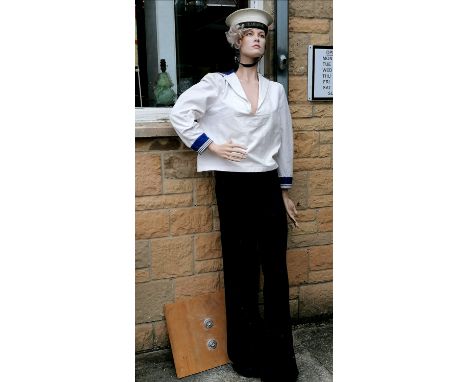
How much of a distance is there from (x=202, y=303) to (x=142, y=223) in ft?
2.00

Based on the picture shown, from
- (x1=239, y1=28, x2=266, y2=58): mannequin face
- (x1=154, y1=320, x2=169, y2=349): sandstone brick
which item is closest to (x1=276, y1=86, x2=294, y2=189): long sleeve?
(x1=239, y1=28, x2=266, y2=58): mannequin face

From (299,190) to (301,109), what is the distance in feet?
1.66

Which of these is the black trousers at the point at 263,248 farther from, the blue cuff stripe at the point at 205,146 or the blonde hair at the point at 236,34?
the blonde hair at the point at 236,34

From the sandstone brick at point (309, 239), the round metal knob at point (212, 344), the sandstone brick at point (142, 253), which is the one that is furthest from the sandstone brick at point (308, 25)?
the round metal knob at point (212, 344)

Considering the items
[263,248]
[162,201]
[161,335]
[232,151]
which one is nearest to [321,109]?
[232,151]

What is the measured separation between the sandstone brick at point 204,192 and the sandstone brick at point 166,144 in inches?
9.4

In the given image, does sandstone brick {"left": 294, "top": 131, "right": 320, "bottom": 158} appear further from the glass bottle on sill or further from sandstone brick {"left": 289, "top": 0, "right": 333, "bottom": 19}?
the glass bottle on sill

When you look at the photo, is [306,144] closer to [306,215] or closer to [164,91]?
[306,215]

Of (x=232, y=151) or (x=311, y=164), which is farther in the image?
(x=311, y=164)

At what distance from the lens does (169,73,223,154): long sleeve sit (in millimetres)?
2777

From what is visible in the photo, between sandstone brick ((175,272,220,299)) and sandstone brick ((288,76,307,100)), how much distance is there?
117cm

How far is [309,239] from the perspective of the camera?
356 centimetres

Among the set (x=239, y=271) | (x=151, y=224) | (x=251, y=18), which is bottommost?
(x=239, y=271)

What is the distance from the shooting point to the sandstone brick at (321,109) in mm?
3414
